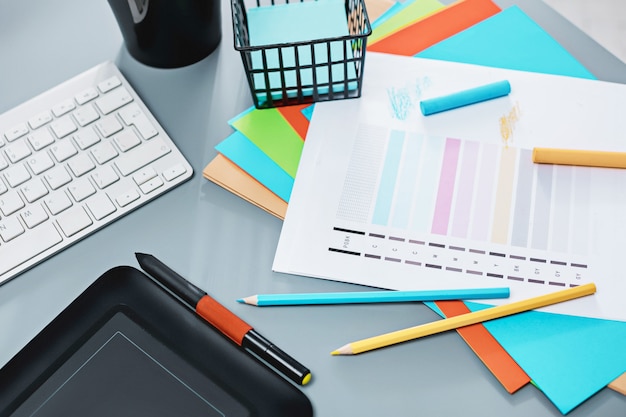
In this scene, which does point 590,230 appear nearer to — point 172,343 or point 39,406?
point 172,343

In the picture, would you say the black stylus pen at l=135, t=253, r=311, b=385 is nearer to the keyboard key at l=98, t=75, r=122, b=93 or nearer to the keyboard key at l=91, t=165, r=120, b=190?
the keyboard key at l=91, t=165, r=120, b=190

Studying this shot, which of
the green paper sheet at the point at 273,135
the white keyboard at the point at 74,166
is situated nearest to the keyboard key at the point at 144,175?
the white keyboard at the point at 74,166

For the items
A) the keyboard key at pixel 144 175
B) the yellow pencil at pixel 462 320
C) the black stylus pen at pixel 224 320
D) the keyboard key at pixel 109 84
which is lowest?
the yellow pencil at pixel 462 320

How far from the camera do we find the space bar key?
0.59 meters

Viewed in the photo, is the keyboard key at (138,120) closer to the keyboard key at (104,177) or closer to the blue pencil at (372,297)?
the keyboard key at (104,177)

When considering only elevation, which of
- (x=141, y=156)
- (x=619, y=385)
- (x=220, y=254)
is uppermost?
(x=141, y=156)

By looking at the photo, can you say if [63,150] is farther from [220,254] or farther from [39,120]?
[220,254]

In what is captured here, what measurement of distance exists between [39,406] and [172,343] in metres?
0.12

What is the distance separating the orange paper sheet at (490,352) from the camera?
0.53m

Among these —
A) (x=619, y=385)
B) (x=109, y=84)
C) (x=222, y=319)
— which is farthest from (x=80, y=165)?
(x=619, y=385)

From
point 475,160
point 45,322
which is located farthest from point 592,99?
point 45,322

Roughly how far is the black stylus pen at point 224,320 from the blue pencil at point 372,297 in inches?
1.0

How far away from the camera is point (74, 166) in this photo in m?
0.63

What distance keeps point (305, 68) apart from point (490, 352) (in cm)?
34
